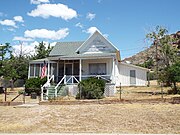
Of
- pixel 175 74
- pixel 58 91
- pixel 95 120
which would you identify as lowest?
pixel 95 120

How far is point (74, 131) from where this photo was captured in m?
10.1

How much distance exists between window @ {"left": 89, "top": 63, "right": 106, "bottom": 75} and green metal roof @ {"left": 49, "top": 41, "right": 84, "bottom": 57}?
317 cm

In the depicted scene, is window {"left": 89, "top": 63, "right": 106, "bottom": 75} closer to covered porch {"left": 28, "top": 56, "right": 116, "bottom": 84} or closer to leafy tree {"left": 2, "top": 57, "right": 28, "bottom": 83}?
covered porch {"left": 28, "top": 56, "right": 116, "bottom": 84}

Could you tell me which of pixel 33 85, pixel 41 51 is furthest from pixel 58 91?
pixel 41 51

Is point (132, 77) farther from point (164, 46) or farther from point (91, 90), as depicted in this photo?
point (91, 90)

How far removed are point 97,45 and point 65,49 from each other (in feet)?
15.5

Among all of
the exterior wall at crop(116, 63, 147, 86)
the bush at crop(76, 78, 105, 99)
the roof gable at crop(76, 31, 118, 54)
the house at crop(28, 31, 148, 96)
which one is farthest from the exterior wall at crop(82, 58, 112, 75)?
the bush at crop(76, 78, 105, 99)

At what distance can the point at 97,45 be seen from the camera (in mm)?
27469

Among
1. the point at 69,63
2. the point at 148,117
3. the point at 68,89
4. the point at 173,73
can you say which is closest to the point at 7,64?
the point at 69,63

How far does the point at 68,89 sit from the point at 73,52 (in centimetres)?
665

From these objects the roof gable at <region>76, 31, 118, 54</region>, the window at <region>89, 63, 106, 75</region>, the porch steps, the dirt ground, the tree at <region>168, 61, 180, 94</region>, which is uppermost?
the roof gable at <region>76, 31, 118, 54</region>

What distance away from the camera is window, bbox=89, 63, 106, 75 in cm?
2662

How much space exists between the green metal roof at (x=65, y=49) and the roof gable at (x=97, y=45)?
1900 mm

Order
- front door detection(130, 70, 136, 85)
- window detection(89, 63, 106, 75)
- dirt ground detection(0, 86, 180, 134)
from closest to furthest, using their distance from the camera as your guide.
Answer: dirt ground detection(0, 86, 180, 134), window detection(89, 63, 106, 75), front door detection(130, 70, 136, 85)
